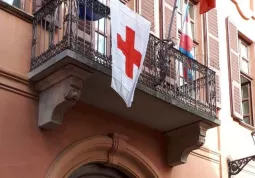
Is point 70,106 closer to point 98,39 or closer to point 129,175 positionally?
point 98,39

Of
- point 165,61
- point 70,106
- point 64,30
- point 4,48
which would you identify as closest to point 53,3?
point 64,30

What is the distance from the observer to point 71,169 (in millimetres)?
7445

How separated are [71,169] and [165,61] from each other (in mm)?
2157

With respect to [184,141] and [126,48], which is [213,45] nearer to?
[184,141]

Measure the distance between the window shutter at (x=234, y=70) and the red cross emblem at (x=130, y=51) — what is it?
439cm

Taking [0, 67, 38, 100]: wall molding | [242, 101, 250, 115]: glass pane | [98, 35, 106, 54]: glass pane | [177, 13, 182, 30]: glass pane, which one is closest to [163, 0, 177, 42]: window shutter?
[177, 13, 182, 30]: glass pane

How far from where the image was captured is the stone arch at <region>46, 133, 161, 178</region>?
725 centimetres

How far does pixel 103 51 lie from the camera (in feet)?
25.6

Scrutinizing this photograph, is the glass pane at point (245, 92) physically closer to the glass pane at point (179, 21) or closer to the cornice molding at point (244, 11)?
the cornice molding at point (244, 11)

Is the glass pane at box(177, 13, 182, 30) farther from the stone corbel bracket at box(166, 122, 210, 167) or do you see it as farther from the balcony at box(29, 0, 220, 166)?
the stone corbel bracket at box(166, 122, 210, 167)

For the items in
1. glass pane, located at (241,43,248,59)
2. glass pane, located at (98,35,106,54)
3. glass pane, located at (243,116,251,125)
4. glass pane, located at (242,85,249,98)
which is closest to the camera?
glass pane, located at (98,35,106,54)

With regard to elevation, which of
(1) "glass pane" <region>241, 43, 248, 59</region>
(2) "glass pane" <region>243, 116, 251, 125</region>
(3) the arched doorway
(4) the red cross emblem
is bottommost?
(3) the arched doorway

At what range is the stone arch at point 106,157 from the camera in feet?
23.8

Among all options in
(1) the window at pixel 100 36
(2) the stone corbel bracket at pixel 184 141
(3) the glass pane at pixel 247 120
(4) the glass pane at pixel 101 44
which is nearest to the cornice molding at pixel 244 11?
(3) the glass pane at pixel 247 120
